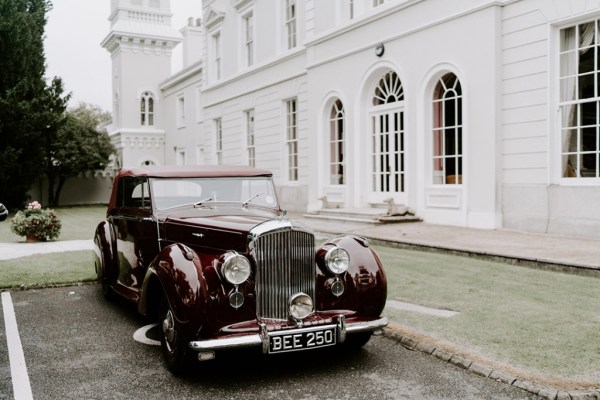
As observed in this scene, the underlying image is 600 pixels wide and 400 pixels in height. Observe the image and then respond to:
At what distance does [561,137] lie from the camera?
10.6 m

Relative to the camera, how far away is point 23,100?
21.7m

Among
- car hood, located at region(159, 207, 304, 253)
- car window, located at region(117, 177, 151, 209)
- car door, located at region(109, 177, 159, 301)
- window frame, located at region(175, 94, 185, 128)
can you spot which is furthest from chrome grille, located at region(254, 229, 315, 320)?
window frame, located at region(175, 94, 185, 128)

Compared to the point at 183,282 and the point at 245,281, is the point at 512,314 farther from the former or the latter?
the point at 183,282

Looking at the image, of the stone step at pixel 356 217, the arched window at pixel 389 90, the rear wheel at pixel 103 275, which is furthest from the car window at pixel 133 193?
the arched window at pixel 389 90

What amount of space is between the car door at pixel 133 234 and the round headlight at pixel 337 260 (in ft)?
5.75

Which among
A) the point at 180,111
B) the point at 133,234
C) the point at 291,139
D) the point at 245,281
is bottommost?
the point at 245,281

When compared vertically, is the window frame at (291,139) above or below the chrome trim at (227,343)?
above

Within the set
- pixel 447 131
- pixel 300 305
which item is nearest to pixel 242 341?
pixel 300 305

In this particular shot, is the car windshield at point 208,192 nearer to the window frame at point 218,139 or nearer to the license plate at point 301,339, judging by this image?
the license plate at point 301,339

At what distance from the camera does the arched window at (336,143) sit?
16.5m

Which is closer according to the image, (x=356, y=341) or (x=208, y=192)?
(x=356, y=341)

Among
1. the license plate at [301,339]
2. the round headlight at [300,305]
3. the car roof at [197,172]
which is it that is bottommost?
the license plate at [301,339]

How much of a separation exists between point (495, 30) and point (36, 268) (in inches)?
365

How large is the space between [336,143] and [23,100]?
1243 centimetres
